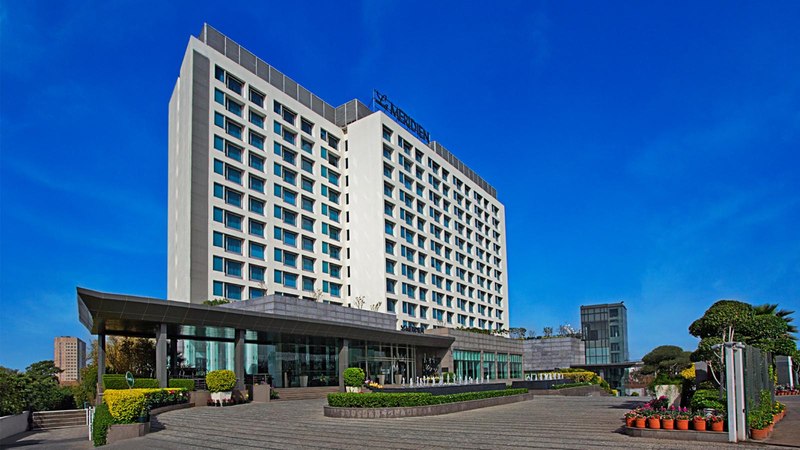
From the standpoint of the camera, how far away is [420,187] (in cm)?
7956

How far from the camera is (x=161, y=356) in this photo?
30.9 m

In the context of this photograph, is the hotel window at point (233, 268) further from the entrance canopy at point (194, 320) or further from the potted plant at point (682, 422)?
the potted plant at point (682, 422)

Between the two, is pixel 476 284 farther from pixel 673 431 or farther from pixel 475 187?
pixel 673 431

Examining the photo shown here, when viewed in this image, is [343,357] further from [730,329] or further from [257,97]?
[257,97]

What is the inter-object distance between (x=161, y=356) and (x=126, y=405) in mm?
11382

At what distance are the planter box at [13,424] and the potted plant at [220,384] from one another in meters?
7.67

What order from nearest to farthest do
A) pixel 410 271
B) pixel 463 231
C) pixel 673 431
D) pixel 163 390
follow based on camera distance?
pixel 673 431 < pixel 163 390 < pixel 410 271 < pixel 463 231

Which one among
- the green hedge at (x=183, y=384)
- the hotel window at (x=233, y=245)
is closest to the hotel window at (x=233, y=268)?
the hotel window at (x=233, y=245)

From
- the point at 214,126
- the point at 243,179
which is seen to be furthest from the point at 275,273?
the point at 214,126

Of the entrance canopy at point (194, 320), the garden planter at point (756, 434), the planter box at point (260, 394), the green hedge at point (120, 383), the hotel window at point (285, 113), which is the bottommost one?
the planter box at point (260, 394)

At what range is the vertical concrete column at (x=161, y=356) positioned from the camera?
30.3 metres

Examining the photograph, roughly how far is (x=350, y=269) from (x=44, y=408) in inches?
1708

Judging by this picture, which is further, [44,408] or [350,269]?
[350,269]

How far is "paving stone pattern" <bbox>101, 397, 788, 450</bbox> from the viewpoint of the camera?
645 inches
